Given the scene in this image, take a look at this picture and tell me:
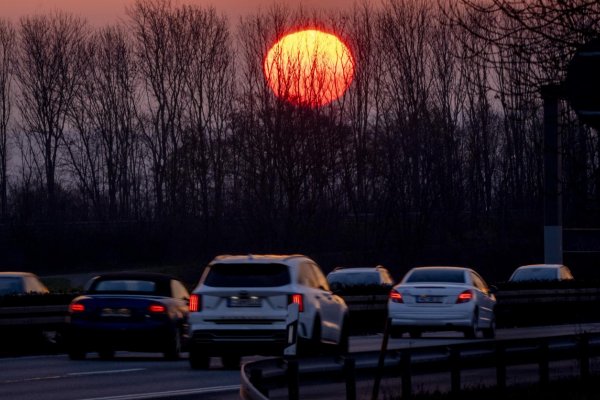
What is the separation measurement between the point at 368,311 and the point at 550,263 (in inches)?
628

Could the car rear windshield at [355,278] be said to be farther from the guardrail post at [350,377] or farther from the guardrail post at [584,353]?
the guardrail post at [350,377]

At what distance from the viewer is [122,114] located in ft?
286

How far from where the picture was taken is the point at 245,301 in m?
20.9

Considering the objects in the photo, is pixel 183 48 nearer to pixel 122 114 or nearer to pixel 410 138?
pixel 122 114

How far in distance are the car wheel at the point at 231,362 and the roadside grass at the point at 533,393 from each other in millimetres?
6855

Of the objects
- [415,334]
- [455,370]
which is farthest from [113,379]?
[415,334]

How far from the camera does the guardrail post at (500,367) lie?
50.3 ft

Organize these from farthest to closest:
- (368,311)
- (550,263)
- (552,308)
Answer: (550,263) < (552,308) < (368,311)

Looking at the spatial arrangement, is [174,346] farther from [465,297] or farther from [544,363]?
[544,363]

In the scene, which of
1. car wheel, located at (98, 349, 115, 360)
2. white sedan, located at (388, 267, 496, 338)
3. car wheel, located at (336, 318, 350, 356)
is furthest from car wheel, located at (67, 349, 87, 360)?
white sedan, located at (388, 267, 496, 338)

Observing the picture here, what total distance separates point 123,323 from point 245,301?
10.8 feet

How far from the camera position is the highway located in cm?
1670

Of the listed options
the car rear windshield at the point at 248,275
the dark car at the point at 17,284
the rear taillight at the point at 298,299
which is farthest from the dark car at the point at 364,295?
the rear taillight at the point at 298,299

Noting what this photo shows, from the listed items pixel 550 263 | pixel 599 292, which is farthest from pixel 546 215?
pixel 599 292
